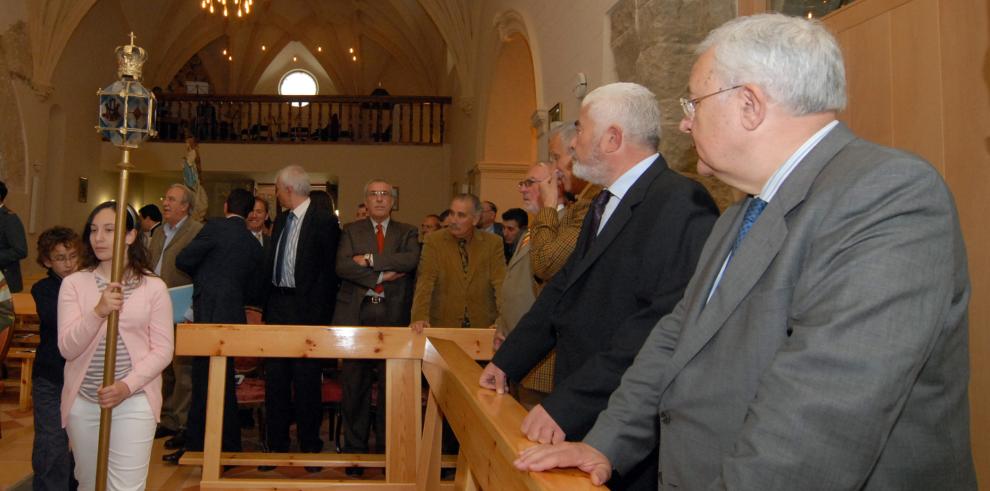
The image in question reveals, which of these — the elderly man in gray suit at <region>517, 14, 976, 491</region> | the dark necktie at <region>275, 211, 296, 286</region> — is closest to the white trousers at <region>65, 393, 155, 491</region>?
the dark necktie at <region>275, 211, 296, 286</region>

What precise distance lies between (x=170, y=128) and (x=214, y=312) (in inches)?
493

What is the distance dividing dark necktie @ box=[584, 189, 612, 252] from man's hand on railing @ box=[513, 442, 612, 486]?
853mm

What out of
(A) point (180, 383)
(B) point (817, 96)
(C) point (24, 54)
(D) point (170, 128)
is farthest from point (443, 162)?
(B) point (817, 96)

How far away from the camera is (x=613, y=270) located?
2.07 metres

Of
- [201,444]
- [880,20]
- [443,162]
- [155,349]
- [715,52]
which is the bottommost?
[201,444]

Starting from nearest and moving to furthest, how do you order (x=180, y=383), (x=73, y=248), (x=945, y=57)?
(x=945, y=57) → (x=73, y=248) → (x=180, y=383)

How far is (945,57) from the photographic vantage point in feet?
7.04

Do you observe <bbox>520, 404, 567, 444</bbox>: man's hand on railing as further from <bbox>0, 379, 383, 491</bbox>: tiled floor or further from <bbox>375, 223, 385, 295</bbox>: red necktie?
<bbox>375, 223, 385, 295</bbox>: red necktie

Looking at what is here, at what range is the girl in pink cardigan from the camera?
281 cm

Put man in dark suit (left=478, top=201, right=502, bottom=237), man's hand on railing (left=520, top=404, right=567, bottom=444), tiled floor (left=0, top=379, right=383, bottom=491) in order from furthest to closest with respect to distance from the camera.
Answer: man in dark suit (left=478, top=201, right=502, bottom=237) → tiled floor (left=0, top=379, right=383, bottom=491) → man's hand on railing (left=520, top=404, right=567, bottom=444)

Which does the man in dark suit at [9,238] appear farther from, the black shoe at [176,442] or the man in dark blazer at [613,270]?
the man in dark blazer at [613,270]

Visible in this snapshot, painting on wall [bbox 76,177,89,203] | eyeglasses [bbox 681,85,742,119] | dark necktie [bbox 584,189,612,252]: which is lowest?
dark necktie [bbox 584,189,612,252]

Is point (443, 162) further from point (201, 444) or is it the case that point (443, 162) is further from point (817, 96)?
point (817, 96)

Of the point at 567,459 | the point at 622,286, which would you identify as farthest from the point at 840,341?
the point at 622,286
